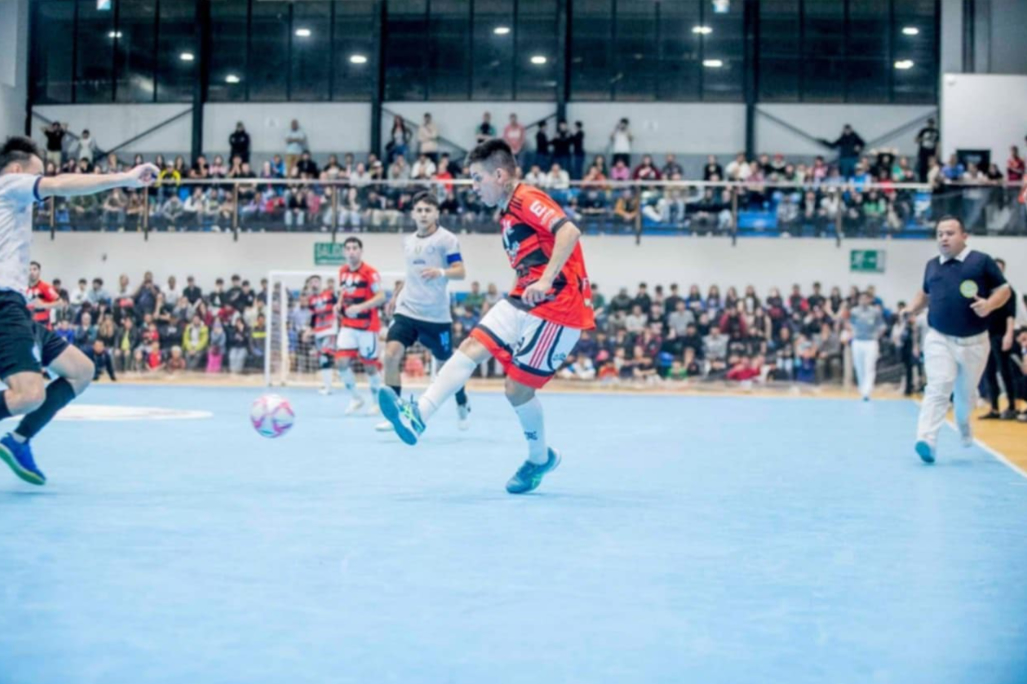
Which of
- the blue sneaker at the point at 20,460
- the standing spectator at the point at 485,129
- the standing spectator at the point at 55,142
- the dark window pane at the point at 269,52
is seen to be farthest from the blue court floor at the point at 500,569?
the dark window pane at the point at 269,52

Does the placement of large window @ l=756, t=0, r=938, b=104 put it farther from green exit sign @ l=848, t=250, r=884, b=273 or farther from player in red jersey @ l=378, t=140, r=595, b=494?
player in red jersey @ l=378, t=140, r=595, b=494

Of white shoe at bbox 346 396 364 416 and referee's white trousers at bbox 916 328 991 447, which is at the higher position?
referee's white trousers at bbox 916 328 991 447

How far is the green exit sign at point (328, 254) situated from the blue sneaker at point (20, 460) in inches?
699

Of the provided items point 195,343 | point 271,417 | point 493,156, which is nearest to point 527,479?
point 493,156

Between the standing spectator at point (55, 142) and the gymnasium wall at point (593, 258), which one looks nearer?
the gymnasium wall at point (593, 258)

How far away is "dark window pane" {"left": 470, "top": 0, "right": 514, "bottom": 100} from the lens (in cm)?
2916

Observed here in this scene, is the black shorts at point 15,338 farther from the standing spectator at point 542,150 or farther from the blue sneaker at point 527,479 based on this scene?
the standing spectator at point 542,150

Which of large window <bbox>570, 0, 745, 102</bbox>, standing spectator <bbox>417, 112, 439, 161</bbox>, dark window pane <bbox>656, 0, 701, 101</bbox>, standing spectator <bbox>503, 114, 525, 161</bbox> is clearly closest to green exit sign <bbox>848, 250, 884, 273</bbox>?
large window <bbox>570, 0, 745, 102</bbox>

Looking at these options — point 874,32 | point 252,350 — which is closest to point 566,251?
point 252,350

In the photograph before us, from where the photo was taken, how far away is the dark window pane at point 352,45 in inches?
1163

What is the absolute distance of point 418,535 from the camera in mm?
5195

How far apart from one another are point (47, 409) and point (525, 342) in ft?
9.50

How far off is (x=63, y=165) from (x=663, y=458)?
23461 mm

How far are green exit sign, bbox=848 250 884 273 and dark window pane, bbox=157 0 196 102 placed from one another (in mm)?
17770
